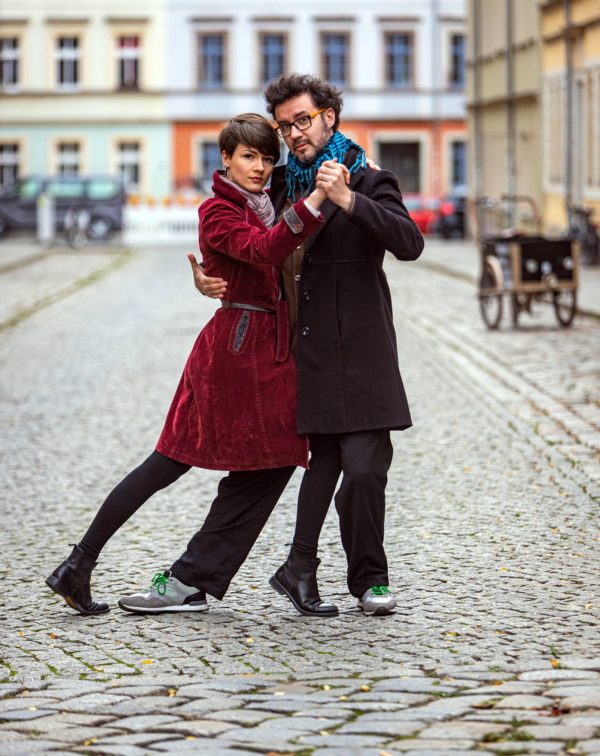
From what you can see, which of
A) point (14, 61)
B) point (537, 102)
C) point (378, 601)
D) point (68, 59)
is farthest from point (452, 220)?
point (378, 601)

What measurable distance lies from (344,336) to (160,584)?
1.09 metres

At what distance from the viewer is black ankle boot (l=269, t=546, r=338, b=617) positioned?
231 inches

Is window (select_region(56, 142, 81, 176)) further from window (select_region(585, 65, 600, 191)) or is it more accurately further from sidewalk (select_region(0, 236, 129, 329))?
window (select_region(585, 65, 600, 191))

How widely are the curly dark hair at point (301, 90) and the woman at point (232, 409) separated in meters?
0.09

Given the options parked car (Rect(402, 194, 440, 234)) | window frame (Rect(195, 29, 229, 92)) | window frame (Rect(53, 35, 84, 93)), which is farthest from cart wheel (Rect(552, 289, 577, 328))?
window frame (Rect(53, 35, 84, 93))

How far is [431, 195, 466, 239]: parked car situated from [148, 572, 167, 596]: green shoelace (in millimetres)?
40153

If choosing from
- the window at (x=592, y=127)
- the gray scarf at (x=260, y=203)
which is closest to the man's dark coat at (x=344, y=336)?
the gray scarf at (x=260, y=203)

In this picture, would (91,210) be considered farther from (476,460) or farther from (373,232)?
(373,232)

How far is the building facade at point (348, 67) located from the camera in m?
57.7

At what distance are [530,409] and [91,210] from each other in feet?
117

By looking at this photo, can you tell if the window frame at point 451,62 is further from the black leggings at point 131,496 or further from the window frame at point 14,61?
the black leggings at point 131,496

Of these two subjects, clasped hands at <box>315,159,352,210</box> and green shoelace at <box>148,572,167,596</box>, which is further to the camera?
green shoelace at <box>148,572,167,596</box>

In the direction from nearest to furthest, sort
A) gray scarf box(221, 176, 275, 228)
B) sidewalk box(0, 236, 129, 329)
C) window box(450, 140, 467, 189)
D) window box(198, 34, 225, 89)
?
gray scarf box(221, 176, 275, 228), sidewalk box(0, 236, 129, 329), window box(198, 34, 225, 89), window box(450, 140, 467, 189)

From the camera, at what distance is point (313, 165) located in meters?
5.61
